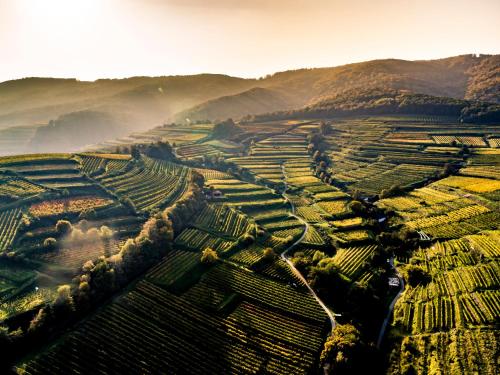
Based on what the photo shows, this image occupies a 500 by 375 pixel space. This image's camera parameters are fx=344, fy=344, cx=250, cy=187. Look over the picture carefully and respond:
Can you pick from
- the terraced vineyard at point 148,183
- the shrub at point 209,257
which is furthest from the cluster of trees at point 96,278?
the terraced vineyard at point 148,183

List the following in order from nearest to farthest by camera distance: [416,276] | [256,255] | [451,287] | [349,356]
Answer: [349,356] < [451,287] < [416,276] < [256,255]

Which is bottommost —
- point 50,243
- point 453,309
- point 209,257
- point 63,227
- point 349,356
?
point 349,356

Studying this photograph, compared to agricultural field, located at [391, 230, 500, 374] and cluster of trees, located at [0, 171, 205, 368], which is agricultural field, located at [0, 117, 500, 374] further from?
cluster of trees, located at [0, 171, 205, 368]

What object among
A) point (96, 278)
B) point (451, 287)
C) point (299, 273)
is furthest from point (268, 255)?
point (451, 287)

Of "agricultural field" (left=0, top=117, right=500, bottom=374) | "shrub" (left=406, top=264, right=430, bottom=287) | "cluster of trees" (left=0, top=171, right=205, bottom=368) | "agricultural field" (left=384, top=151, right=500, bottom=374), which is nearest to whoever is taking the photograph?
"agricultural field" (left=384, top=151, right=500, bottom=374)

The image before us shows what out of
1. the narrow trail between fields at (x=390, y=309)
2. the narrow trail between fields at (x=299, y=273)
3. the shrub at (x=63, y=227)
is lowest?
the narrow trail between fields at (x=390, y=309)

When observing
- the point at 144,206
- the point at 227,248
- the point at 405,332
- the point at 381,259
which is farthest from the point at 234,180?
the point at 405,332

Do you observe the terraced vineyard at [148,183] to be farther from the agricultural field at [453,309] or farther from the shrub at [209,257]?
the agricultural field at [453,309]

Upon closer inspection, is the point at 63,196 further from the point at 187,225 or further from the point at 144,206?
the point at 187,225

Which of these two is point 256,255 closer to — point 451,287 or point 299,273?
point 299,273

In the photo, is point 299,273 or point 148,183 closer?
point 299,273

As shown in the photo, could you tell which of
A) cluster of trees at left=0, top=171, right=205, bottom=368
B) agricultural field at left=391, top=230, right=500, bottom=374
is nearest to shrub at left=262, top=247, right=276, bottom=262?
cluster of trees at left=0, top=171, right=205, bottom=368
